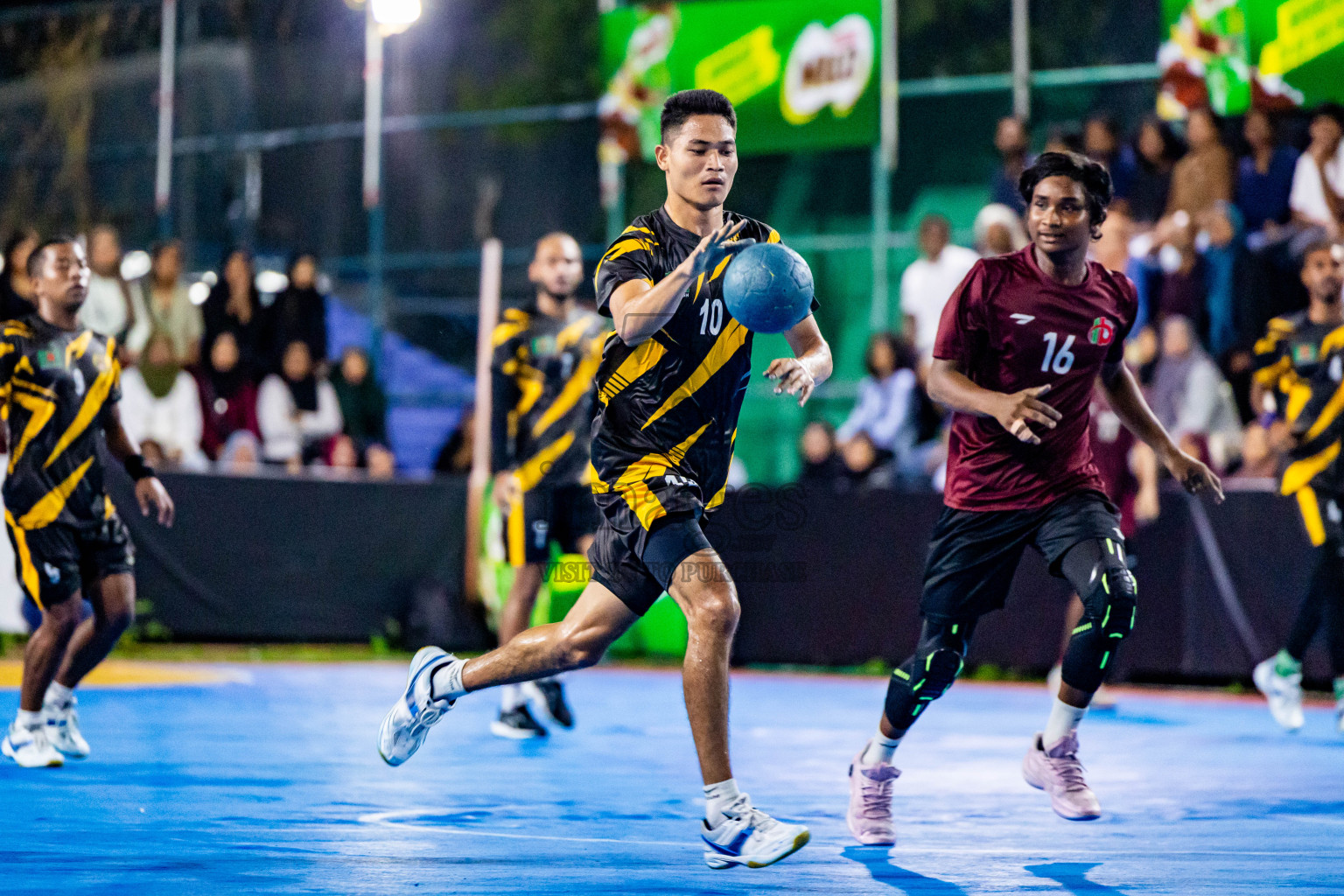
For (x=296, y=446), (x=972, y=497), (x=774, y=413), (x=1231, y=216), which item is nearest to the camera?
(x=972, y=497)

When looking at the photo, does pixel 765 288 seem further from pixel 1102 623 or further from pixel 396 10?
pixel 396 10

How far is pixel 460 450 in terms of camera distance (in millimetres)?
15070

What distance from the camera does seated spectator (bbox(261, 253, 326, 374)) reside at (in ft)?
50.3

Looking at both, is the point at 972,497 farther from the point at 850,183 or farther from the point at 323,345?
the point at 850,183

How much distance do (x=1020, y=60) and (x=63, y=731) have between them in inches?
442

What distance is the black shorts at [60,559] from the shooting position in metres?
7.28

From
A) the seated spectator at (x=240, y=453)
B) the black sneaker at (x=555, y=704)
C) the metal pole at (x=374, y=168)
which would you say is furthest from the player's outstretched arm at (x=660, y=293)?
the metal pole at (x=374, y=168)

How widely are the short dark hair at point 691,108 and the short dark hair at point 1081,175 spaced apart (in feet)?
3.92

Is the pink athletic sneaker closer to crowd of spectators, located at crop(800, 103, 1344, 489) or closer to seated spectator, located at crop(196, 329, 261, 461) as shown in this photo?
crowd of spectators, located at crop(800, 103, 1344, 489)

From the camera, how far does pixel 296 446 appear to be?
49.5 feet

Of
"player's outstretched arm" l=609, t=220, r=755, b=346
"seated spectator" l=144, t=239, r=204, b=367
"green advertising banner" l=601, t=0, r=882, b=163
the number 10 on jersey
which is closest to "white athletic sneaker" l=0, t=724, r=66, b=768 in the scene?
"player's outstretched arm" l=609, t=220, r=755, b=346

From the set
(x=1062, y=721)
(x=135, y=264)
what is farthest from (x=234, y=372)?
(x=1062, y=721)

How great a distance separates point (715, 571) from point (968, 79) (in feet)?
38.2

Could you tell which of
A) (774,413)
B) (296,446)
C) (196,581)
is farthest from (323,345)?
(774,413)
